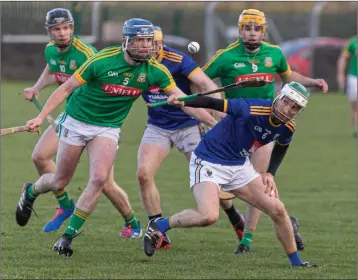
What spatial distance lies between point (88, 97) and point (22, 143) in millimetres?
9783

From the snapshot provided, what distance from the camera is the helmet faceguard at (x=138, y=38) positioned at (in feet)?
27.9

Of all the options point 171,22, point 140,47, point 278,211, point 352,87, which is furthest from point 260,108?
point 171,22

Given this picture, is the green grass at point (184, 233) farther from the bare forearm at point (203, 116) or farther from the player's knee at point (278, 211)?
the bare forearm at point (203, 116)

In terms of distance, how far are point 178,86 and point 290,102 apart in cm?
187

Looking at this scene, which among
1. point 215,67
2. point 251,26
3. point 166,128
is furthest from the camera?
point 166,128

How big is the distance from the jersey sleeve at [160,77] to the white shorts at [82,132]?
62 centimetres

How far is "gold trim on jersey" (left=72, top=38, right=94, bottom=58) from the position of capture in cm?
977

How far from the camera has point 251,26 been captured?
376 inches

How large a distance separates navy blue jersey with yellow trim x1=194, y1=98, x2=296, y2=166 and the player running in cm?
159

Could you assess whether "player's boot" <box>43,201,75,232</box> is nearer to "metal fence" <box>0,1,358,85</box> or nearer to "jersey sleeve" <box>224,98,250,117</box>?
"jersey sleeve" <box>224,98,250,117</box>

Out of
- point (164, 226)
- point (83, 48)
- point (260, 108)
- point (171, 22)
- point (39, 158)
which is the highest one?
point (260, 108)

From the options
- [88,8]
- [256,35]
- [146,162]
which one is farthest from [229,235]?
[88,8]

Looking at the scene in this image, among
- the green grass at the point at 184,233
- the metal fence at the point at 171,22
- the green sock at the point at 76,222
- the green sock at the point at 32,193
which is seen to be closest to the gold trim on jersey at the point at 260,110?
the green grass at the point at 184,233

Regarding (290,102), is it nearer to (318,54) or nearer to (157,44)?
(157,44)
